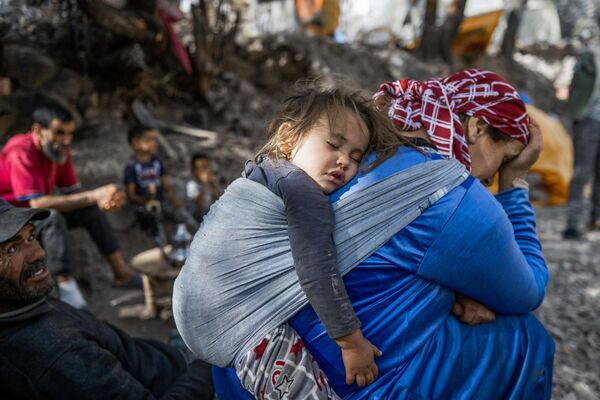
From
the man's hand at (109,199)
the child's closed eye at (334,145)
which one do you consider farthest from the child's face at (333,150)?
the man's hand at (109,199)

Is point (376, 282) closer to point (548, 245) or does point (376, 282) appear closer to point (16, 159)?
point (16, 159)

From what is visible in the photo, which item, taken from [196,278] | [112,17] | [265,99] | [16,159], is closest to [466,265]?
[196,278]

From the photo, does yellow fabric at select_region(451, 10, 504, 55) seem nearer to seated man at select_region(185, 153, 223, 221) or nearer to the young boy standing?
seated man at select_region(185, 153, 223, 221)

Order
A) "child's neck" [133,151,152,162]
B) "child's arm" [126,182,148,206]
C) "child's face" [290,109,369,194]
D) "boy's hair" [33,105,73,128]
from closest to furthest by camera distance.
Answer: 1. "child's face" [290,109,369,194]
2. "boy's hair" [33,105,73,128]
3. "child's arm" [126,182,148,206]
4. "child's neck" [133,151,152,162]

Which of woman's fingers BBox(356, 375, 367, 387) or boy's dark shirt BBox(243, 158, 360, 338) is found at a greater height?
boy's dark shirt BBox(243, 158, 360, 338)

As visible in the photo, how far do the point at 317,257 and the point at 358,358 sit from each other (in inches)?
11.8

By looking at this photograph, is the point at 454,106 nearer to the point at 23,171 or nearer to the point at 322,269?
the point at 322,269

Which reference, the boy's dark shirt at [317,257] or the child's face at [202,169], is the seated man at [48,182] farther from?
the boy's dark shirt at [317,257]

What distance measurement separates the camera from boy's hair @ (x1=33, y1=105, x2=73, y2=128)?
352 cm

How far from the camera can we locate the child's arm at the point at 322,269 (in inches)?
46.4

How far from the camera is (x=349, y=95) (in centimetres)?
146

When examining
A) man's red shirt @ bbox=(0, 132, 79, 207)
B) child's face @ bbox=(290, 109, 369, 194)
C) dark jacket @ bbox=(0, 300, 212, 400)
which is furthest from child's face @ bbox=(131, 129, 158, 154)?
child's face @ bbox=(290, 109, 369, 194)

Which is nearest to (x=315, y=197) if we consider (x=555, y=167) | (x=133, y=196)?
(x=133, y=196)

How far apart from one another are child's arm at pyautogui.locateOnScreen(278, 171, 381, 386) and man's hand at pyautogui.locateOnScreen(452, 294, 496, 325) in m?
0.32
